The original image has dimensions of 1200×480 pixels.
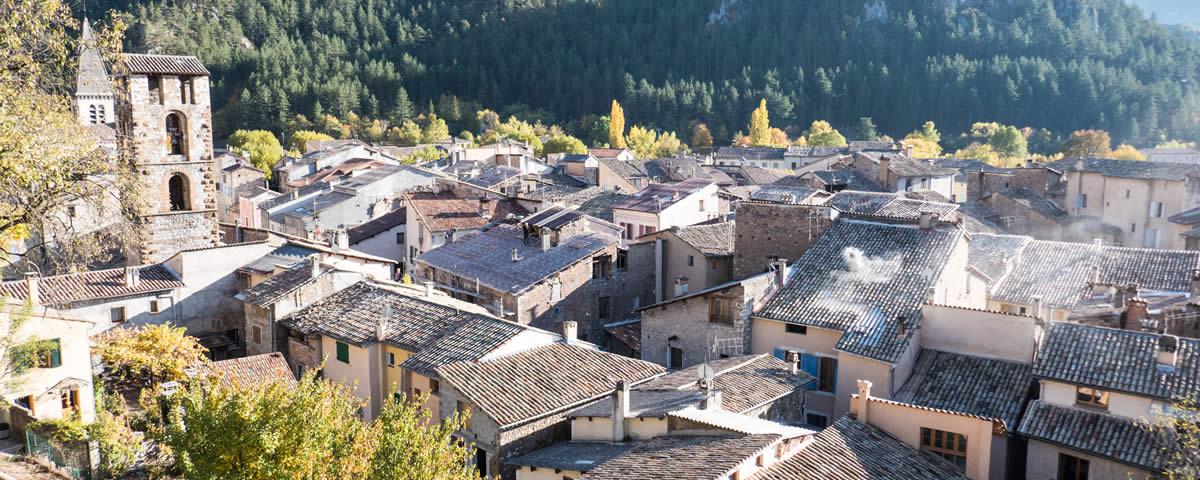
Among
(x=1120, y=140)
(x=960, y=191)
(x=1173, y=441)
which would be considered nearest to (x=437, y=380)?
(x=1173, y=441)

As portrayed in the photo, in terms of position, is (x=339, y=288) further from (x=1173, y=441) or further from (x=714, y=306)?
(x=1173, y=441)

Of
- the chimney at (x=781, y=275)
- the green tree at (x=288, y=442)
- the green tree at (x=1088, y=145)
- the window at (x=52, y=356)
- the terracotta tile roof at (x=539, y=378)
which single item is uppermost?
the green tree at (x=288, y=442)

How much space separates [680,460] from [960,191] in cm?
6128

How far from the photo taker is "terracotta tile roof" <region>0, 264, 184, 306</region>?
94.3 ft

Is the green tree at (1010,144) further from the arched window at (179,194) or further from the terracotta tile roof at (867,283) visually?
the arched window at (179,194)

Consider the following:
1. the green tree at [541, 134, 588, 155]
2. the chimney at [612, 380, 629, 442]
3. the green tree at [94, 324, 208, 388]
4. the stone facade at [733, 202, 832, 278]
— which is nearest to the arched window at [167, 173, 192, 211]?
the green tree at [94, 324, 208, 388]

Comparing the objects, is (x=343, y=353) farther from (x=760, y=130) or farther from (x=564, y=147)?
(x=760, y=130)

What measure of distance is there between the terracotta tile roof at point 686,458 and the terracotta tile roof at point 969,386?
271 inches

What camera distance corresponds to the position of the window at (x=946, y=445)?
1922cm

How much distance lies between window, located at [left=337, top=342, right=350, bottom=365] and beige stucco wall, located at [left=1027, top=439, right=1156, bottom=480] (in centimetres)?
1664

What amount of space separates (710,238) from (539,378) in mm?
15018

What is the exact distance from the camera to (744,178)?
72000 mm

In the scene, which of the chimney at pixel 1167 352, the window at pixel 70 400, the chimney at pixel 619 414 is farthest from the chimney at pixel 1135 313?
the window at pixel 70 400

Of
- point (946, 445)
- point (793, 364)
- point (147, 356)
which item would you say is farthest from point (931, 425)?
point (147, 356)
